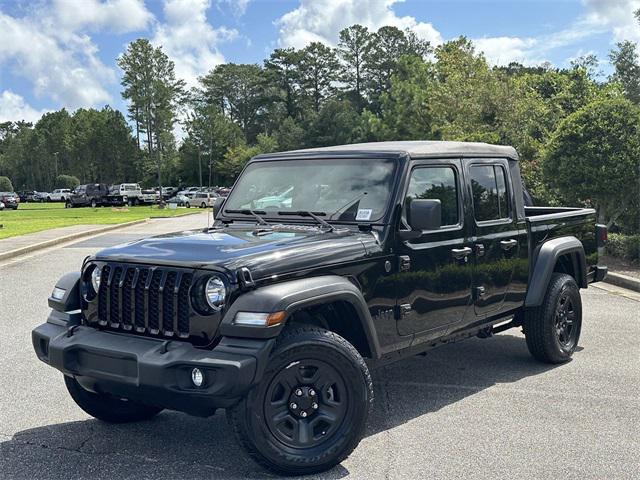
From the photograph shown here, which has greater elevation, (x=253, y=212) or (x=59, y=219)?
(x=253, y=212)

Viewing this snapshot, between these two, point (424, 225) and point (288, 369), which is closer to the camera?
point (288, 369)

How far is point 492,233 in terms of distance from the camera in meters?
5.41

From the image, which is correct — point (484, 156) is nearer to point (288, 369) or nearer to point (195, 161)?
point (288, 369)

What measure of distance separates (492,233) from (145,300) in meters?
2.80

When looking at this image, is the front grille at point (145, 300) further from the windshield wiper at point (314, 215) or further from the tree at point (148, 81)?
the tree at point (148, 81)

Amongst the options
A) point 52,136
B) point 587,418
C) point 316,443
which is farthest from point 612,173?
point 52,136

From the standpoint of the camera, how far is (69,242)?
62.3 feet

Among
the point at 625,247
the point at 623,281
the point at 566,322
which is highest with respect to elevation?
the point at 566,322

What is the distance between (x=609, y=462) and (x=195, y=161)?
271 ft

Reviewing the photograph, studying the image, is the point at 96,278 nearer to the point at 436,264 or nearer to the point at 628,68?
the point at 436,264

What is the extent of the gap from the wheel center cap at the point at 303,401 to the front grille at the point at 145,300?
68cm

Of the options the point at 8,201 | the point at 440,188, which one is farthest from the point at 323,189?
the point at 8,201

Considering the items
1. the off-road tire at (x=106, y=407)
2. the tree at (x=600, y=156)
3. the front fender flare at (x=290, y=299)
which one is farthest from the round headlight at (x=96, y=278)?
the tree at (x=600, y=156)

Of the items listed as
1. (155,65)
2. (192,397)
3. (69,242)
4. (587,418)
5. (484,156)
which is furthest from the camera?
(155,65)
